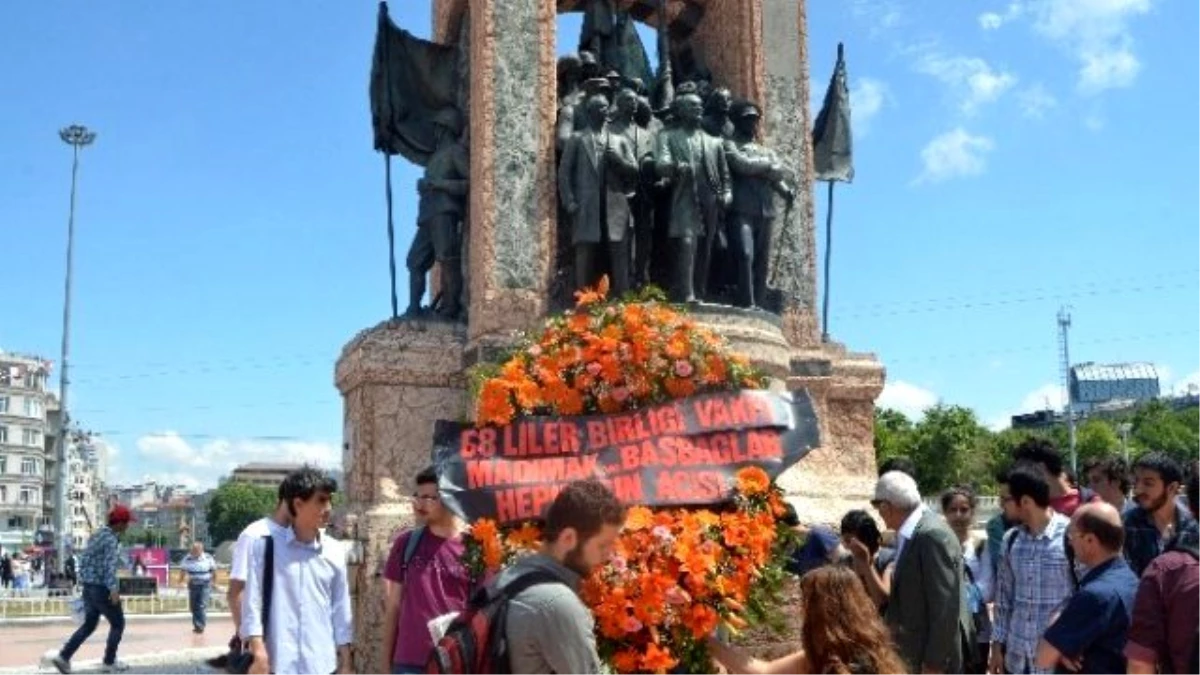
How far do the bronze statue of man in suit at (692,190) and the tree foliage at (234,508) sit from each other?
4812 inches

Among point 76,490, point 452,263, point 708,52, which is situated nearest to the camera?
point 452,263

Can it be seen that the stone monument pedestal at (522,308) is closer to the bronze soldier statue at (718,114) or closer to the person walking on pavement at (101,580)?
the bronze soldier statue at (718,114)

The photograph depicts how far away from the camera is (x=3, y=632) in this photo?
21719mm

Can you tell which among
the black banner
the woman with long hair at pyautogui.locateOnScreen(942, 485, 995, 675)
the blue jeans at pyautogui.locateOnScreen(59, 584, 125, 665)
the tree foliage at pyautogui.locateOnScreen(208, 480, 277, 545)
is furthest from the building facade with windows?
the black banner

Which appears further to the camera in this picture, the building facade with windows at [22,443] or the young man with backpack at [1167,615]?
the building facade with windows at [22,443]

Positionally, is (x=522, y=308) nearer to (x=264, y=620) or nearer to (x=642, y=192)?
(x=642, y=192)

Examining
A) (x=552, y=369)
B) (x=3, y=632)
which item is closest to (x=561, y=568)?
(x=552, y=369)

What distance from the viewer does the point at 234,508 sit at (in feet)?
431

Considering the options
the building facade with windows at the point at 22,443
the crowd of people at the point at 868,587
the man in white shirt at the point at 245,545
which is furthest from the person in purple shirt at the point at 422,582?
the building facade with windows at the point at 22,443

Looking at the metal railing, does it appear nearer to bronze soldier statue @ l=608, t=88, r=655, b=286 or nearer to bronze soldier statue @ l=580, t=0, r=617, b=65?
bronze soldier statue @ l=580, t=0, r=617, b=65

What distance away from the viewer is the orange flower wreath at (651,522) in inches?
192

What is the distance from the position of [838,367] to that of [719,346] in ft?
20.9

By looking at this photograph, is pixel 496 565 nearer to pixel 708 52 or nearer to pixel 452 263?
pixel 452 263

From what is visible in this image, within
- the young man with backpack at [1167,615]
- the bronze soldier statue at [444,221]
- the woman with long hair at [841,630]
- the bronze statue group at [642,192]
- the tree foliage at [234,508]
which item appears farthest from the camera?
the tree foliage at [234,508]
